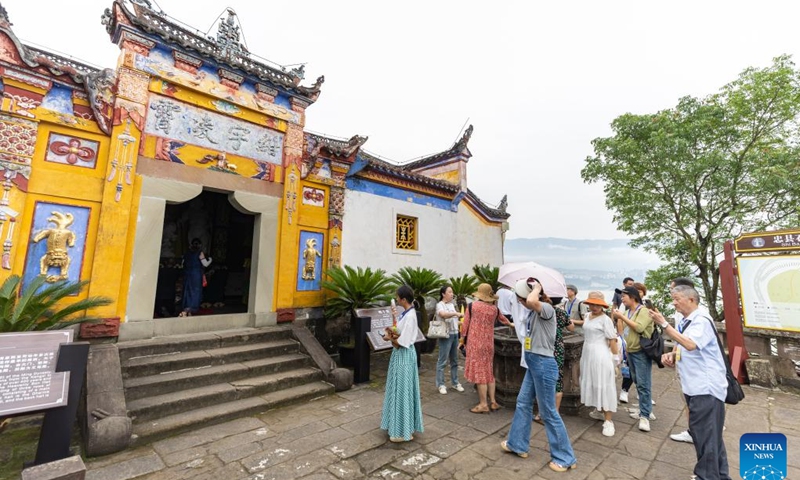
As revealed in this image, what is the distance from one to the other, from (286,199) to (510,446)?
19.7ft

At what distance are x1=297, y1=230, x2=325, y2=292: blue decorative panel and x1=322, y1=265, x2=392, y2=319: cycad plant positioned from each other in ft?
1.25

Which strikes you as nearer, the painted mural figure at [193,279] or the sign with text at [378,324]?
the sign with text at [378,324]

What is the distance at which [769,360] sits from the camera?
6410mm

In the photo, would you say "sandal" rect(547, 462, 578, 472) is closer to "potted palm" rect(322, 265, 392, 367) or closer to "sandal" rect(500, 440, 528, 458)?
"sandal" rect(500, 440, 528, 458)

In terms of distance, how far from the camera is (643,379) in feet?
14.8

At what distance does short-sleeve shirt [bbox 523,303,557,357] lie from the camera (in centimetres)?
341

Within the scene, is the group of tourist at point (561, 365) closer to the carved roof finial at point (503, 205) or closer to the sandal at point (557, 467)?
the sandal at point (557, 467)

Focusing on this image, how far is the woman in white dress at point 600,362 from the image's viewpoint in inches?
165

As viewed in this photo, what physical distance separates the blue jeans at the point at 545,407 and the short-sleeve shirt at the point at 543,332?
2.8 inches

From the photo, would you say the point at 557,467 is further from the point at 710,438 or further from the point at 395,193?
the point at 395,193

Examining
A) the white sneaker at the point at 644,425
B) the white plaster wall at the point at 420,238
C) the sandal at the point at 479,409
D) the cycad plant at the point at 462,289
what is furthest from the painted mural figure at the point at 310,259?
the white sneaker at the point at 644,425

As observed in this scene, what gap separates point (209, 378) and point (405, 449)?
3.23 m

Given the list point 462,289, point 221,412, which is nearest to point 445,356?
point 221,412

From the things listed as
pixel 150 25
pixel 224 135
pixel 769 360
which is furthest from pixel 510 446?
pixel 150 25
